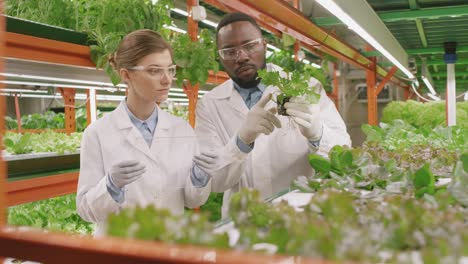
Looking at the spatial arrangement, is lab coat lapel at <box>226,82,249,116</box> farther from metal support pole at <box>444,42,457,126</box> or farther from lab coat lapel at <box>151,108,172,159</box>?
metal support pole at <box>444,42,457,126</box>

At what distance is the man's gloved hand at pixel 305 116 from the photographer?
1571mm

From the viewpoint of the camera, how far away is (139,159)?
160 centimetres

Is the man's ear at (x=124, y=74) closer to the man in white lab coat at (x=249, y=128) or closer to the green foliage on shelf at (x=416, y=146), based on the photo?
the man in white lab coat at (x=249, y=128)

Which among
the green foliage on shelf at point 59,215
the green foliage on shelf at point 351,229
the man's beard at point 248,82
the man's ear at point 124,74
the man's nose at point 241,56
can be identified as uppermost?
the man's nose at point 241,56

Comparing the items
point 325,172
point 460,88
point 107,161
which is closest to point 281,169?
point 325,172

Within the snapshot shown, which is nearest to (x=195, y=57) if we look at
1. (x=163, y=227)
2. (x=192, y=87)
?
(x=192, y=87)

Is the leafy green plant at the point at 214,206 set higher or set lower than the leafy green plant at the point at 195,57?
lower

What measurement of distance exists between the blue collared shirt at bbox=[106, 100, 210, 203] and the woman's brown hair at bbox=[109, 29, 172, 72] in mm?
176

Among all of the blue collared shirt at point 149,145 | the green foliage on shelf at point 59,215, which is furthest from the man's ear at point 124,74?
the green foliage on shelf at point 59,215

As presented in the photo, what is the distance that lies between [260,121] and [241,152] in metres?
0.15

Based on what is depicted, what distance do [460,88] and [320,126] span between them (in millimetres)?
4654

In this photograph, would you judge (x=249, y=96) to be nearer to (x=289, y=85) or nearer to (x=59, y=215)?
(x=289, y=85)

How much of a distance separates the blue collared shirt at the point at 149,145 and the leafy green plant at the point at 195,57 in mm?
338

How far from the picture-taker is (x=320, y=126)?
68.3 inches
